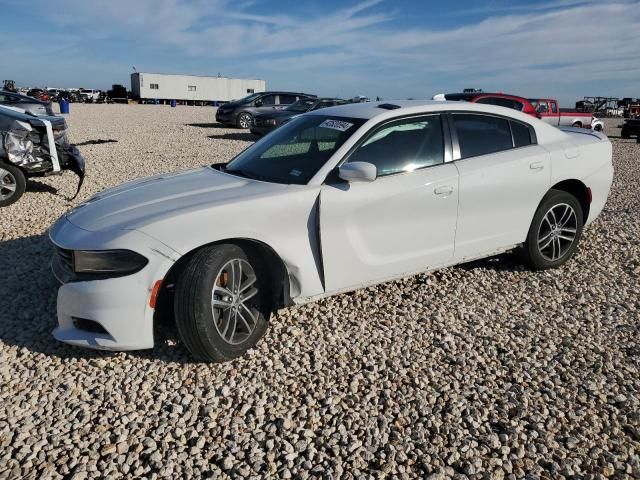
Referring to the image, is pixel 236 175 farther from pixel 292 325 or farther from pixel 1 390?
pixel 1 390

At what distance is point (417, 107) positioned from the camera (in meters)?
4.12

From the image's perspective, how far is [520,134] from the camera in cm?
454

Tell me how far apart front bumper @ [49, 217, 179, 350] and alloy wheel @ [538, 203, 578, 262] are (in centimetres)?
333

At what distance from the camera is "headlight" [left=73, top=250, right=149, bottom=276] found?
2.98m

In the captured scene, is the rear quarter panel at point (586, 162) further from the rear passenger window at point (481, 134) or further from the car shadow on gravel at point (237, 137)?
the car shadow on gravel at point (237, 137)

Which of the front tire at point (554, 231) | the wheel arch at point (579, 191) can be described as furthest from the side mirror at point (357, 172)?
the wheel arch at point (579, 191)

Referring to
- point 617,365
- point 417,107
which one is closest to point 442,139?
point 417,107

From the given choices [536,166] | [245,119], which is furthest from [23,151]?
[245,119]

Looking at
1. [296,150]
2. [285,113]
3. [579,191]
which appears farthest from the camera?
[285,113]

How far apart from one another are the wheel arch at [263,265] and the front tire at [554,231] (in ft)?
7.94

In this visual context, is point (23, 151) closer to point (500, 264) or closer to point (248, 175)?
point (248, 175)

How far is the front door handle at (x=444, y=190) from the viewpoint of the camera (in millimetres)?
3857

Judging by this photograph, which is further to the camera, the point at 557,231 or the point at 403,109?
the point at 557,231

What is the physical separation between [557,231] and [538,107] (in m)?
14.5
